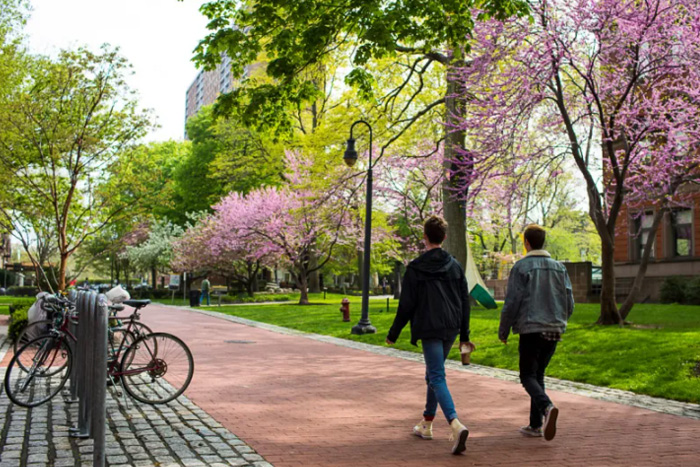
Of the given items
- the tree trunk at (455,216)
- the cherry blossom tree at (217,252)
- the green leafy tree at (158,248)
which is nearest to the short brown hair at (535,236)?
the tree trunk at (455,216)

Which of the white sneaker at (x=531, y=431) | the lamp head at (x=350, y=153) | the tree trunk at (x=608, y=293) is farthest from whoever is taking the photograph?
the lamp head at (x=350, y=153)

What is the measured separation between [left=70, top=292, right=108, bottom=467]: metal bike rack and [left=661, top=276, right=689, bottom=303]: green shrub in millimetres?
24018

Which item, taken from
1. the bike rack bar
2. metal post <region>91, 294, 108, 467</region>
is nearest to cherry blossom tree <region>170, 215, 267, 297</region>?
the bike rack bar

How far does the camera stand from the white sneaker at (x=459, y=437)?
5594 mm

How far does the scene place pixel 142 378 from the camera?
25.7 ft

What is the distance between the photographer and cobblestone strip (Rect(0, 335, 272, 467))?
5.25 m

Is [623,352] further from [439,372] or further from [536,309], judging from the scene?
[439,372]

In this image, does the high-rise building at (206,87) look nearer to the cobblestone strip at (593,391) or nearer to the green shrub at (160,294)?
the green shrub at (160,294)

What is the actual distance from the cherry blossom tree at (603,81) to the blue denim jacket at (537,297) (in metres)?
9.34

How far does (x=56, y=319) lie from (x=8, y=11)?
20096 mm

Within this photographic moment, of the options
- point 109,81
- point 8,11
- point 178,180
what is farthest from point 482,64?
point 178,180

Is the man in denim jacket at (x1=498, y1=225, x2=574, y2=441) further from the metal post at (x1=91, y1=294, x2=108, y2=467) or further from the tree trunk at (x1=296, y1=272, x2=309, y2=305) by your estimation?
the tree trunk at (x1=296, y1=272, x2=309, y2=305)

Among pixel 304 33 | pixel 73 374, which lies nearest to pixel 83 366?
pixel 73 374

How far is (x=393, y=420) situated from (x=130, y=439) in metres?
2.53
